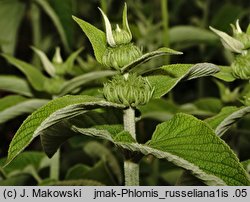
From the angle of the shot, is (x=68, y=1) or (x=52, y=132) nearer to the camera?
(x=52, y=132)

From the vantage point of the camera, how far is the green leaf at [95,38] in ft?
1.77

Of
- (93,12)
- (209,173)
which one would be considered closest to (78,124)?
(209,173)

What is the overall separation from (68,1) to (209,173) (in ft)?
2.07

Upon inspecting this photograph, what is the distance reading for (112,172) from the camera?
845 millimetres

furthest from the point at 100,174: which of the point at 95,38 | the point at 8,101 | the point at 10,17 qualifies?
the point at 10,17

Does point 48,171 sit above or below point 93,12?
below

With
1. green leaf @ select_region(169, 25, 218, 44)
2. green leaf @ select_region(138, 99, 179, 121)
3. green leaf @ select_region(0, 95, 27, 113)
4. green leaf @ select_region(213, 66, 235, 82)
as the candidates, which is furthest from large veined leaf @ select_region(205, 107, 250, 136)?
green leaf @ select_region(169, 25, 218, 44)

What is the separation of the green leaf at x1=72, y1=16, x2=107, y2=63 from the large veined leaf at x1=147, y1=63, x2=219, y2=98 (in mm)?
53

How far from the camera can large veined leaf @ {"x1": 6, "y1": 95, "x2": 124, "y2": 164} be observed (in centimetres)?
44

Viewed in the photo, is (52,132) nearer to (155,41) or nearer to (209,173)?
(209,173)

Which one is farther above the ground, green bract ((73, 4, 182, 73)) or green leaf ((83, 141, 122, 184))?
green leaf ((83, 141, 122, 184))

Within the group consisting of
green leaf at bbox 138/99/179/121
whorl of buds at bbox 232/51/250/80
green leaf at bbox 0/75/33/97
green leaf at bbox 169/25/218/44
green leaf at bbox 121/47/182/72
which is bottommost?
green leaf at bbox 121/47/182/72

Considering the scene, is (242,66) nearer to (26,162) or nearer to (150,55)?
(150,55)

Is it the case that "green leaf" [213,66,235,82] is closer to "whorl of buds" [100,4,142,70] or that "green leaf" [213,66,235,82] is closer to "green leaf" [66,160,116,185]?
"whorl of buds" [100,4,142,70]
